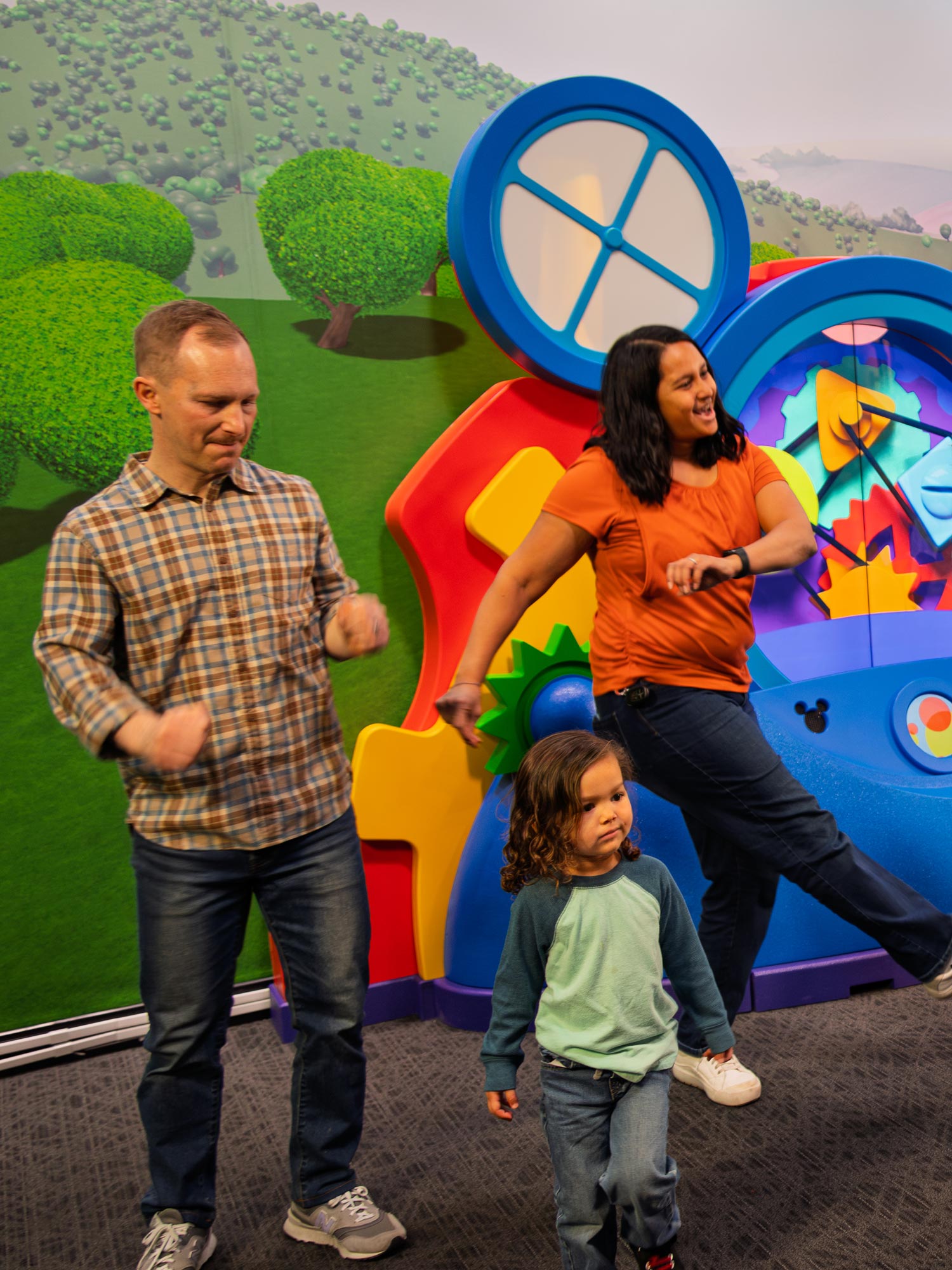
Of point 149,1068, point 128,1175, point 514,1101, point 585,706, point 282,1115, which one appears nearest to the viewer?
point 514,1101

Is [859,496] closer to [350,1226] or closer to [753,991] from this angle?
[753,991]

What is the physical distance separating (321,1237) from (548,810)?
2.70 feet

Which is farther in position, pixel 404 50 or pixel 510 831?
pixel 404 50

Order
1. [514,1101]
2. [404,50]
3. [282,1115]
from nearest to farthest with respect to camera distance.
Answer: [514,1101]
[282,1115]
[404,50]

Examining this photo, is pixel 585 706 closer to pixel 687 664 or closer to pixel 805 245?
pixel 687 664

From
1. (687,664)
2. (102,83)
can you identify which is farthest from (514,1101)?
(102,83)

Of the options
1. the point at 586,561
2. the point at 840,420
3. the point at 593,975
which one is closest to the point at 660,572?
the point at 593,975

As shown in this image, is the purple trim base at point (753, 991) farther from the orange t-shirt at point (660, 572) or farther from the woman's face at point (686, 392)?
the woman's face at point (686, 392)

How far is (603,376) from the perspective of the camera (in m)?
1.90

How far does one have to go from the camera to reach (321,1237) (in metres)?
1.71

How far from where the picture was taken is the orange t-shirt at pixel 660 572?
6.00 ft

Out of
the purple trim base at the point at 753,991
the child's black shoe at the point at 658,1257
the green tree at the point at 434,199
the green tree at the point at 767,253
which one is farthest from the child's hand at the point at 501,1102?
the green tree at the point at 767,253

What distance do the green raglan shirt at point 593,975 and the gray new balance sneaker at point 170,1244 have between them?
584 mm

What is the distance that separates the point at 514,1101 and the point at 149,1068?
1.82 feet
